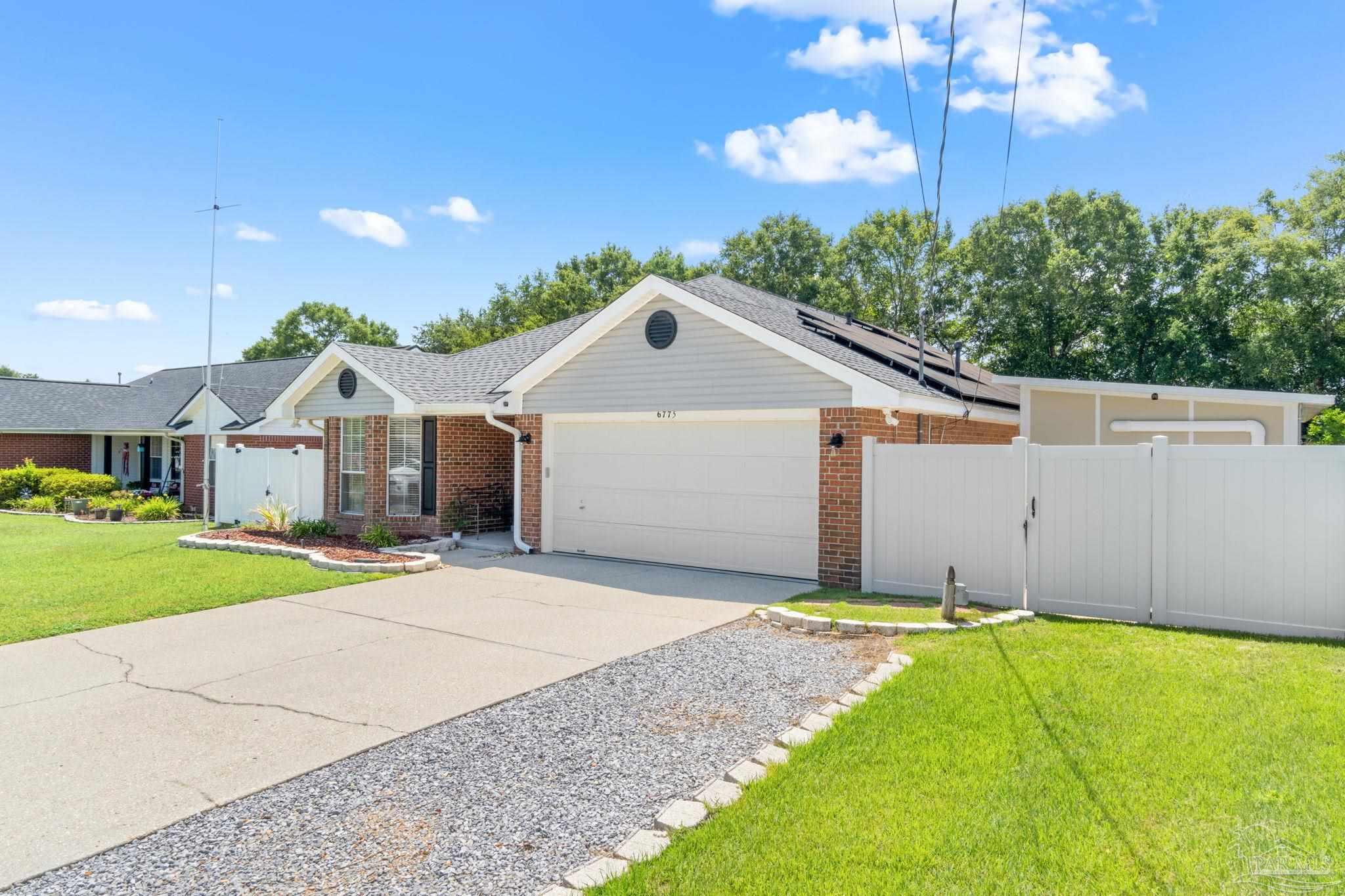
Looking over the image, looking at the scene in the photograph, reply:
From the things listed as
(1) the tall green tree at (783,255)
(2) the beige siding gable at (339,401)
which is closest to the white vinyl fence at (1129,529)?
(2) the beige siding gable at (339,401)

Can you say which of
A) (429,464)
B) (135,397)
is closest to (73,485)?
(135,397)

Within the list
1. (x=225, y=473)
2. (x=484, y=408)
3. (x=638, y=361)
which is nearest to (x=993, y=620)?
(x=638, y=361)

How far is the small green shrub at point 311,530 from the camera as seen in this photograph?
1436 centimetres

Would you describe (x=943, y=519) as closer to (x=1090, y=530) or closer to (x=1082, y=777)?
(x=1090, y=530)

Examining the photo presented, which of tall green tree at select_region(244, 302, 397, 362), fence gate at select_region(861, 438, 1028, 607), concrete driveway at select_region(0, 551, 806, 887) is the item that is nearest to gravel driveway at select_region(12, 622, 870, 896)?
concrete driveway at select_region(0, 551, 806, 887)

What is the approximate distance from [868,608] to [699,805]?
4.65 metres

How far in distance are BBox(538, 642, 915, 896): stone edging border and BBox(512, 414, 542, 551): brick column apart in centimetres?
820

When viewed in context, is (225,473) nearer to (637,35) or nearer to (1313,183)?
(637,35)

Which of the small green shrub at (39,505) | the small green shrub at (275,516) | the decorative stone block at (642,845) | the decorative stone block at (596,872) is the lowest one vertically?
the small green shrub at (39,505)

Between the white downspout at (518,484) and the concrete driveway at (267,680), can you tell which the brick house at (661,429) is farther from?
the concrete driveway at (267,680)

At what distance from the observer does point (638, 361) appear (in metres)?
11.5

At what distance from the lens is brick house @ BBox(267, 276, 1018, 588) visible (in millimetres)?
9828

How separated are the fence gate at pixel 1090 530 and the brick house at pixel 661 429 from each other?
2015mm

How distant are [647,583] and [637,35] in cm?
1067
